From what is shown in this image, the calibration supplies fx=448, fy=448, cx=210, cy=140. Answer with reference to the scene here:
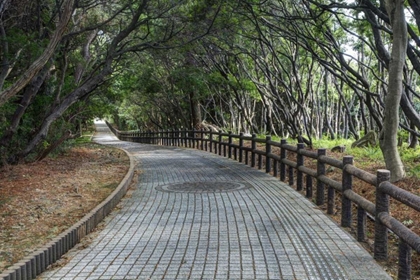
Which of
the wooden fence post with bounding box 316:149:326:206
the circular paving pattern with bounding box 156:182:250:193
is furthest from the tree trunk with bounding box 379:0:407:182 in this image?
the circular paving pattern with bounding box 156:182:250:193

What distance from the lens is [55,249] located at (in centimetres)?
560

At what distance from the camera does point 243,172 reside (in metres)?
14.0

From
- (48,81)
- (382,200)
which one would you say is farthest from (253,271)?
(48,81)

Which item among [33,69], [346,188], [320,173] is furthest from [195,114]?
[346,188]

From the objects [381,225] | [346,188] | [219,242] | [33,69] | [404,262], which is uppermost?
[33,69]

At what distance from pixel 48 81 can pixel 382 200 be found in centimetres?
1340

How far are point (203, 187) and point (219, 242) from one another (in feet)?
15.7

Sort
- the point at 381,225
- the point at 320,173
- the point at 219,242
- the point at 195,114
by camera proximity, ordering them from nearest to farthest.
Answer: the point at 381,225 → the point at 219,242 → the point at 320,173 → the point at 195,114

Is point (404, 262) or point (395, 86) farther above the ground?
point (395, 86)

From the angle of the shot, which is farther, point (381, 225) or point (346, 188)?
point (346, 188)

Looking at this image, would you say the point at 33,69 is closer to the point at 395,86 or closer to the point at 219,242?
the point at 219,242

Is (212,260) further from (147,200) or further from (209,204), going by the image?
(147,200)

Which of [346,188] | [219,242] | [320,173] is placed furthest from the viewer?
[320,173]

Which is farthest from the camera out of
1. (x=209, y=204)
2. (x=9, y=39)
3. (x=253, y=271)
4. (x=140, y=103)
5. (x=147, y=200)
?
(x=140, y=103)
